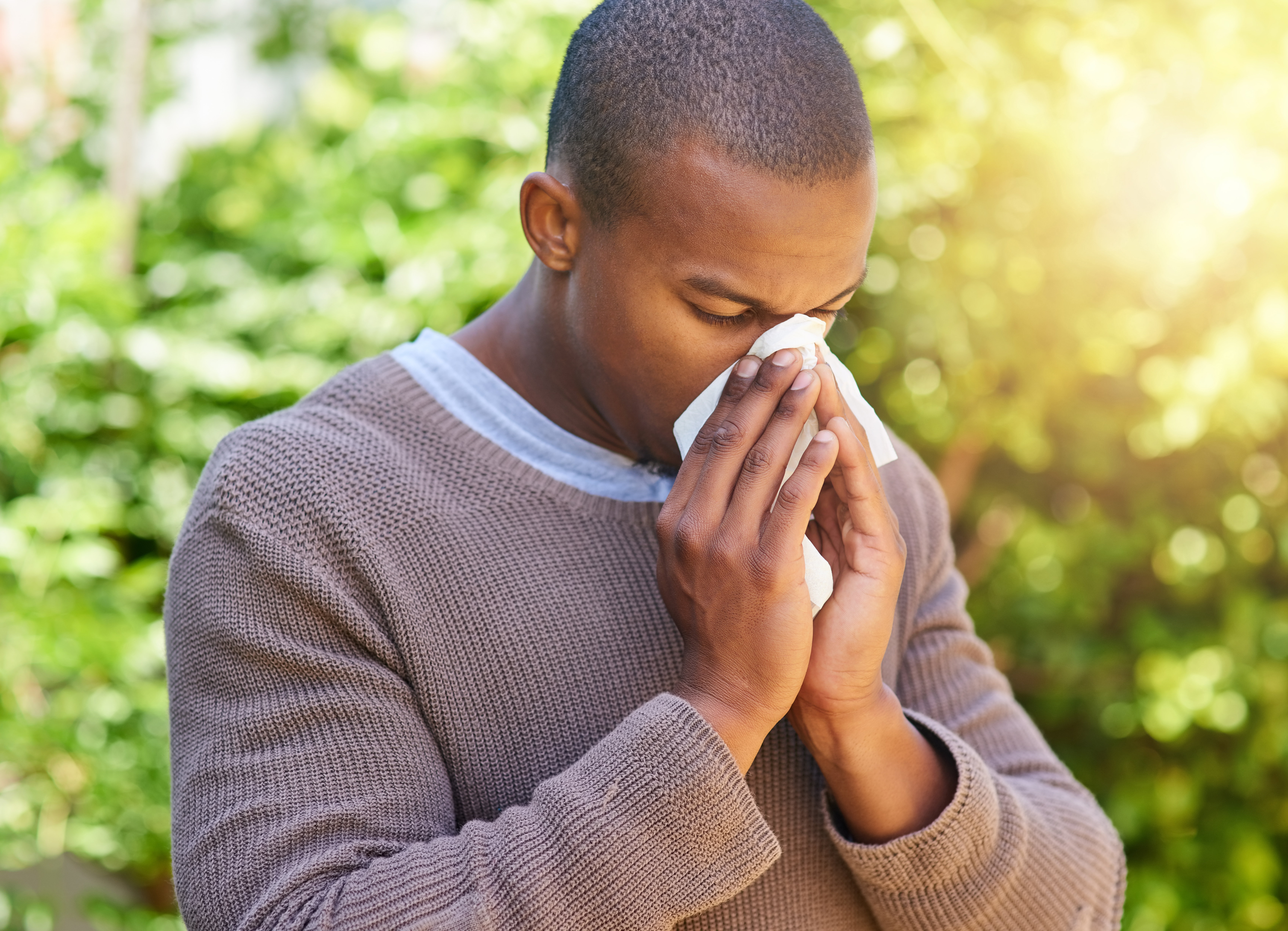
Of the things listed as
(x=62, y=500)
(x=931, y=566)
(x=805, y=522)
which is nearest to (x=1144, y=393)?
(x=931, y=566)

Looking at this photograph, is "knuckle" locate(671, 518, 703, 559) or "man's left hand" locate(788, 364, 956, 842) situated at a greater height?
"knuckle" locate(671, 518, 703, 559)

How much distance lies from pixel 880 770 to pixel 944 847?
0.12 metres

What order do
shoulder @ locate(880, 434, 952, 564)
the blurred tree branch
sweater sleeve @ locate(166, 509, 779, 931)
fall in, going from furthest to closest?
the blurred tree branch → shoulder @ locate(880, 434, 952, 564) → sweater sleeve @ locate(166, 509, 779, 931)

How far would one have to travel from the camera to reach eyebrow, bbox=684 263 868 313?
1.34 meters

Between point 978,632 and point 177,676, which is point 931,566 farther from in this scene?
point 978,632

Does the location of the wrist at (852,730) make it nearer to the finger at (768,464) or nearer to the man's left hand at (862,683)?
the man's left hand at (862,683)

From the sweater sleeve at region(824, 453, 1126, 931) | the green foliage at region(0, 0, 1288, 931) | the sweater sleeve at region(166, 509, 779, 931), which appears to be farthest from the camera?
the green foliage at region(0, 0, 1288, 931)

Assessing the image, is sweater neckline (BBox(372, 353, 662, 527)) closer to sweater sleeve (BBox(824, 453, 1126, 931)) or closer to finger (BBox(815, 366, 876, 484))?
finger (BBox(815, 366, 876, 484))

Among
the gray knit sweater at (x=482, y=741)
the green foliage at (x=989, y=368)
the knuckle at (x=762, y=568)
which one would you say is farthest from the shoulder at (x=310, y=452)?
the green foliage at (x=989, y=368)

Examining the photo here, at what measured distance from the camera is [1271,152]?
2572 mm

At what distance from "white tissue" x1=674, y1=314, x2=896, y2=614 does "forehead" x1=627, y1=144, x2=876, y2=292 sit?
0.19ft

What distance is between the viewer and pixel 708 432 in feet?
4.46

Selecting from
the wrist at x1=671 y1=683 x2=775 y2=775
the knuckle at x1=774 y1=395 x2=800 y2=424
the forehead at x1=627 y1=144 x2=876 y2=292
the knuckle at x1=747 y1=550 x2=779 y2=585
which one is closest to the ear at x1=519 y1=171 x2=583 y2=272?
the forehead at x1=627 y1=144 x2=876 y2=292

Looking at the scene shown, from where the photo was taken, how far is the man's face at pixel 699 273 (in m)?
1.33
